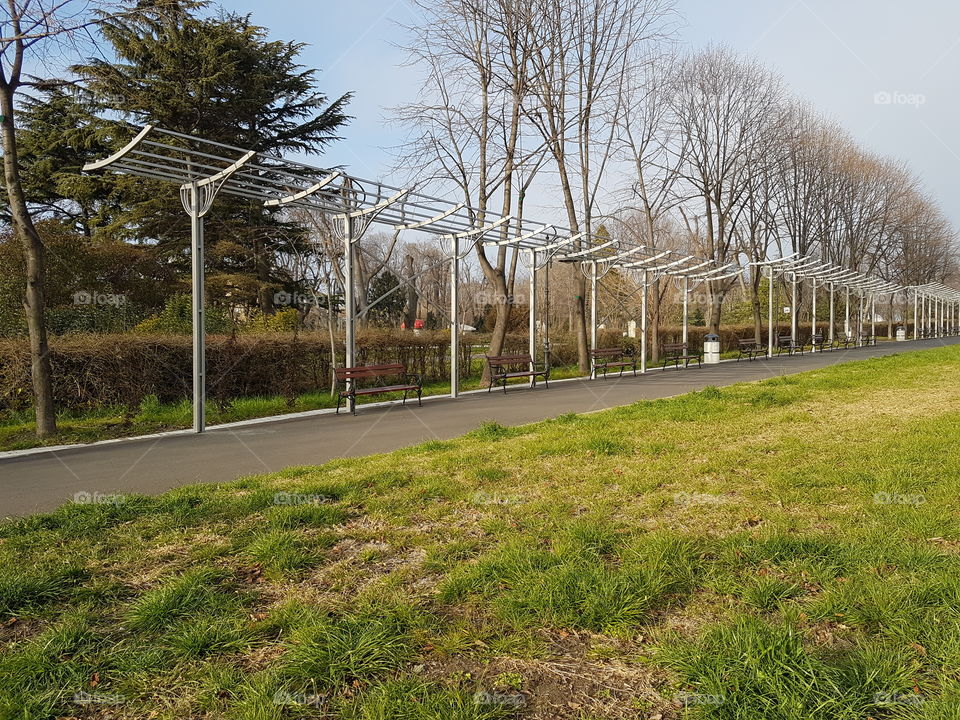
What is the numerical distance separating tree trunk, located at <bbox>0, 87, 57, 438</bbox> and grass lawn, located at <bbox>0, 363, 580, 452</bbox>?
39 centimetres

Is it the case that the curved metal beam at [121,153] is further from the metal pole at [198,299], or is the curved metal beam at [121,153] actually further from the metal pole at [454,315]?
the metal pole at [454,315]

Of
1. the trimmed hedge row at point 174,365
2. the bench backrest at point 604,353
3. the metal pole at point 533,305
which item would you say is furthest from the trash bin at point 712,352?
the trimmed hedge row at point 174,365

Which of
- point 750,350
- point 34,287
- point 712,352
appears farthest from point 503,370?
point 750,350

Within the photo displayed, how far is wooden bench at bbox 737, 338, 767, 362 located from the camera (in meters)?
28.4

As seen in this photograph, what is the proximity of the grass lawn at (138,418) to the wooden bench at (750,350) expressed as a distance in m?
21.0

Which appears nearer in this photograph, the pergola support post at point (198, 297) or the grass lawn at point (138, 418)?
the grass lawn at point (138, 418)

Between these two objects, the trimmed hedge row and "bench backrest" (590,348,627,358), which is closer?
the trimmed hedge row

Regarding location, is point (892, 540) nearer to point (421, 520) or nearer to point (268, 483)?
point (421, 520)

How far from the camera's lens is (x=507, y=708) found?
2.43m

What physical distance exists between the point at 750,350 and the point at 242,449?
26.3 m

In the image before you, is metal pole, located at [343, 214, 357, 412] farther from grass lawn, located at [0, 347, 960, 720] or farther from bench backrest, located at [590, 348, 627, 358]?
bench backrest, located at [590, 348, 627, 358]

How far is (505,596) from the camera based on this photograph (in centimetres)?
327

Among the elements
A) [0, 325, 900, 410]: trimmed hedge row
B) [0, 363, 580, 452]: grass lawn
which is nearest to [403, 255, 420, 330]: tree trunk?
[0, 325, 900, 410]: trimmed hedge row

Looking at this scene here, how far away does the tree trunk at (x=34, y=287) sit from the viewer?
8.79 metres
